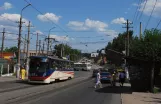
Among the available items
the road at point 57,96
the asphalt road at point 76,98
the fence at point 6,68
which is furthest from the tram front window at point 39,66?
the fence at point 6,68

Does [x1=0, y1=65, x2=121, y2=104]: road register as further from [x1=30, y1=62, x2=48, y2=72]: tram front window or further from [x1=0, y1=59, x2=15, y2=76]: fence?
[x1=0, y1=59, x2=15, y2=76]: fence

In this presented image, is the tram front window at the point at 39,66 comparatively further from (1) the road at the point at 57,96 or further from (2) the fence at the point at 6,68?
(2) the fence at the point at 6,68

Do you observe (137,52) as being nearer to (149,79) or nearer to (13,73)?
(149,79)

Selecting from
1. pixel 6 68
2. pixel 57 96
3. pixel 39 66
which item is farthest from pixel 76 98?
pixel 6 68

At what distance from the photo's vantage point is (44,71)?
3719 cm

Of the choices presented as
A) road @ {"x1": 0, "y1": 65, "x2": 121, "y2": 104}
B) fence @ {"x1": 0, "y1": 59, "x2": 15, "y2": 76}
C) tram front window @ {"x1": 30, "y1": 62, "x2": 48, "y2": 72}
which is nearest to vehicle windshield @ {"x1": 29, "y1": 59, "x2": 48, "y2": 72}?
tram front window @ {"x1": 30, "y1": 62, "x2": 48, "y2": 72}

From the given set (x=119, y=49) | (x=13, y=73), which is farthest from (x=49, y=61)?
(x=119, y=49)

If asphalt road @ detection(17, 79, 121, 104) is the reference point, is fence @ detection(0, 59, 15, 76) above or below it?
above

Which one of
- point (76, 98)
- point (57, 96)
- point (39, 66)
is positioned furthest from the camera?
point (39, 66)

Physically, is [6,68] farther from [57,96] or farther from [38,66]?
[57,96]

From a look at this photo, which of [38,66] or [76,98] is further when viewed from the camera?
[38,66]

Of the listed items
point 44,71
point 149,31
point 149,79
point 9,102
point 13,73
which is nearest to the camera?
point 9,102

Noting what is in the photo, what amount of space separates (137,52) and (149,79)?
117 inches

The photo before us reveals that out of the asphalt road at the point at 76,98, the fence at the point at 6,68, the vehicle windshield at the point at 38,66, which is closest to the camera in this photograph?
the asphalt road at the point at 76,98
